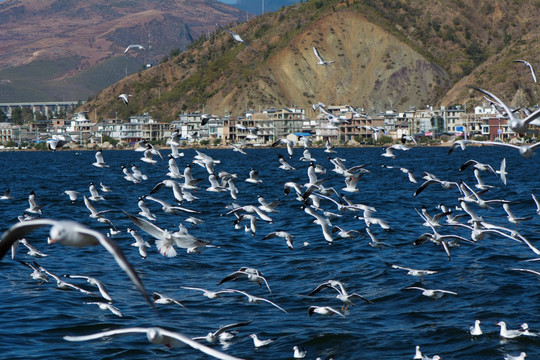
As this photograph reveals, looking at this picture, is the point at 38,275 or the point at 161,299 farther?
the point at 38,275

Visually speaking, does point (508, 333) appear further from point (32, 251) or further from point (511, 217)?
point (32, 251)

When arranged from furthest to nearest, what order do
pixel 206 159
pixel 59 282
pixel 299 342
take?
pixel 206 159, pixel 59 282, pixel 299 342

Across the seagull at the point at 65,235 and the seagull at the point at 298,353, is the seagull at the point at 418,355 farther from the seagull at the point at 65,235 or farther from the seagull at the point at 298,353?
the seagull at the point at 65,235

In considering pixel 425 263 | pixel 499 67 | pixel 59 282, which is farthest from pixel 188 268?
pixel 499 67

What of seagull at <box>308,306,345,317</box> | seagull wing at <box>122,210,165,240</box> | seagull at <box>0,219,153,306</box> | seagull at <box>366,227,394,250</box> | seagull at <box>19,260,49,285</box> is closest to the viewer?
seagull at <box>0,219,153,306</box>

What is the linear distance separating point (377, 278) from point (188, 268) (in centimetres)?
644

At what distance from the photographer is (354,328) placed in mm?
19266

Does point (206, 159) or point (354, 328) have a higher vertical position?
point (206, 159)

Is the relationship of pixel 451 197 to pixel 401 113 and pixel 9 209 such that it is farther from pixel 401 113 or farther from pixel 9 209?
pixel 401 113

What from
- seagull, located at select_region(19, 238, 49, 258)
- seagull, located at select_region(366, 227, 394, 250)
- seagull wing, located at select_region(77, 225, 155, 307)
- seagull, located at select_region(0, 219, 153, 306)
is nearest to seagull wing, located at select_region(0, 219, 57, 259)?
seagull, located at select_region(0, 219, 153, 306)

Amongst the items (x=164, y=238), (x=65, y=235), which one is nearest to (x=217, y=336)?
(x=164, y=238)

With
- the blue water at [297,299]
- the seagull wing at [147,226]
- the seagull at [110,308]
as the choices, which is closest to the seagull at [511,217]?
the blue water at [297,299]

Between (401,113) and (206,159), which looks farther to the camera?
(401,113)

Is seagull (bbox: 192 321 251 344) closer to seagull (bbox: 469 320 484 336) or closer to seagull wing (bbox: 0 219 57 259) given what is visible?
seagull (bbox: 469 320 484 336)
